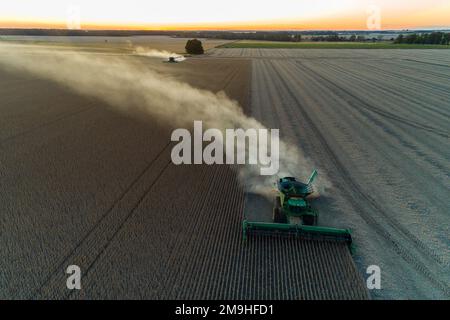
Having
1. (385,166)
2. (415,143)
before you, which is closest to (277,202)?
(385,166)

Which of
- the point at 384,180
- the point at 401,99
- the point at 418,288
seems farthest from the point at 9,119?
the point at 401,99

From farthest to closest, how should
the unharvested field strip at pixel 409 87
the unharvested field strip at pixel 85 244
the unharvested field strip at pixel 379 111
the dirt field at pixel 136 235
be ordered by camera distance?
the unharvested field strip at pixel 409 87 < the unharvested field strip at pixel 379 111 < the dirt field at pixel 136 235 < the unharvested field strip at pixel 85 244

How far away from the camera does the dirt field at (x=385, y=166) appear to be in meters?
7.32

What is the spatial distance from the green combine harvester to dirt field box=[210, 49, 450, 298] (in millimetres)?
722

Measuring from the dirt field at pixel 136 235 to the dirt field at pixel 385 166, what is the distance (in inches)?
53.3

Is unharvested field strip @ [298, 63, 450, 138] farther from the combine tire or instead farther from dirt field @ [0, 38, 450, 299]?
the combine tire

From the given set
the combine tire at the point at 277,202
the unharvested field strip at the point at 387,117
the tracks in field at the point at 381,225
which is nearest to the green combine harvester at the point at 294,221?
the combine tire at the point at 277,202

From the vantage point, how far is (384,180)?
1128cm

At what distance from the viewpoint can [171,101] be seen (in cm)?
2305

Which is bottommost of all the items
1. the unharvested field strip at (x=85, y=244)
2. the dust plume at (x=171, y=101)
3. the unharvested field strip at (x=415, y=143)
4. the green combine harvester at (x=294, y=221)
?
the unharvested field strip at (x=85, y=244)

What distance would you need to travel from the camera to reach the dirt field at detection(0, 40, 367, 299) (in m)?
6.47

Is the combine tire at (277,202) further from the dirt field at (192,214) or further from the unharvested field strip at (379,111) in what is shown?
the unharvested field strip at (379,111)

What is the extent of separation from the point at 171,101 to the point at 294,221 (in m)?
16.6
